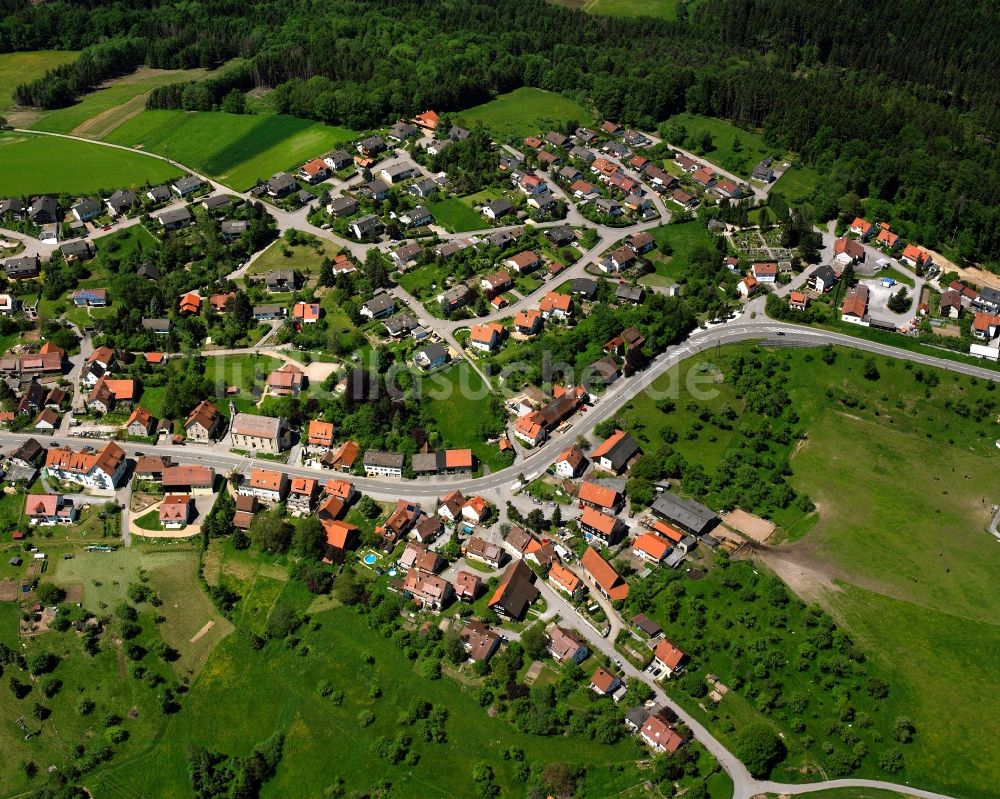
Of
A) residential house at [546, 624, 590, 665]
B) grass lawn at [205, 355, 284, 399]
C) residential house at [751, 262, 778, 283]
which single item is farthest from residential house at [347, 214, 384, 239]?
residential house at [546, 624, 590, 665]

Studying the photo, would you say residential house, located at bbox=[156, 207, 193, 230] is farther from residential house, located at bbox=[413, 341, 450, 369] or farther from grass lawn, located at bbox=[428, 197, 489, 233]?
residential house, located at bbox=[413, 341, 450, 369]

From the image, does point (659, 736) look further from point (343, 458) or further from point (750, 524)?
point (343, 458)

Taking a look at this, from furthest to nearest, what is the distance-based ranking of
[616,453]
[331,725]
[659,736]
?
[616,453] → [331,725] → [659,736]

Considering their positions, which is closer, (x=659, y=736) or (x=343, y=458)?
(x=659, y=736)

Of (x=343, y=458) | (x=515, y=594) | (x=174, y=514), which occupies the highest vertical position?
(x=343, y=458)

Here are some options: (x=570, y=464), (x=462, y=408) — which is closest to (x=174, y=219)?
(x=462, y=408)

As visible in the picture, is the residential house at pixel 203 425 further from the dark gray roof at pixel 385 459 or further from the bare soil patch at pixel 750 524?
the bare soil patch at pixel 750 524

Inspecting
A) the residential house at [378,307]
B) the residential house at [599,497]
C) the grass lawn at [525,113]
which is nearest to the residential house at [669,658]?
the residential house at [599,497]

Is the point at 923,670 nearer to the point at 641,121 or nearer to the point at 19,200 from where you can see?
the point at 641,121
